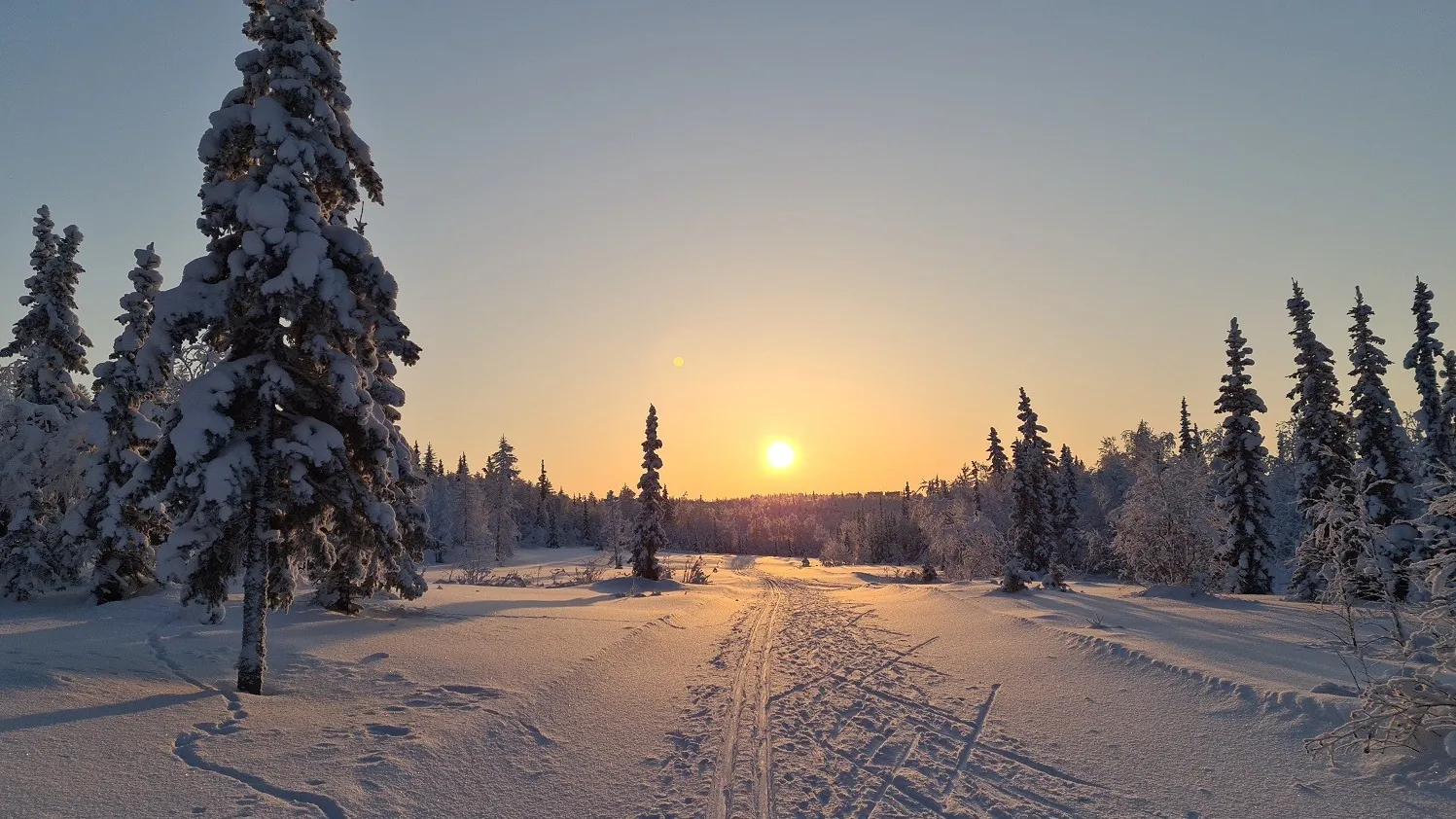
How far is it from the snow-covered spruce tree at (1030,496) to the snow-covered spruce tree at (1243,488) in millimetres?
11544

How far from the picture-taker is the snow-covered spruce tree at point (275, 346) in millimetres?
9875

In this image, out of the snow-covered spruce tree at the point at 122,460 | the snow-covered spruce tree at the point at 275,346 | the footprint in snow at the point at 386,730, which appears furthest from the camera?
the snow-covered spruce tree at the point at 122,460

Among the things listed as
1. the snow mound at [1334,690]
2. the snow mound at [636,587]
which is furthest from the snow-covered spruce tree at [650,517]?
the snow mound at [1334,690]

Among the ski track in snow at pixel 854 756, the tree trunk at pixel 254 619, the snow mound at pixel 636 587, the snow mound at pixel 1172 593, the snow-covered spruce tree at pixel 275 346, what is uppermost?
the snow-covered spruce tree at pixel 275 346

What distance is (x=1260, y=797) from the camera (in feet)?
22.0

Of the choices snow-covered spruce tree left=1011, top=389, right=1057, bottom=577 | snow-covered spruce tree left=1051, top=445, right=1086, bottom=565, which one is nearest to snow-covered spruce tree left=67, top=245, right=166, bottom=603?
snow-covered spruce tree left=1011, top=389, right=1057, bottom=577

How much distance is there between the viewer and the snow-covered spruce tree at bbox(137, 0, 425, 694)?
9875 millimetres

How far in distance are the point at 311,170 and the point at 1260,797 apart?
14.1m

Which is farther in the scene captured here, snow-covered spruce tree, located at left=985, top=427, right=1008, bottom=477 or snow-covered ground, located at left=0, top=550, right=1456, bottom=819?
snow-covered spruce tree, located at left=985, top=427, right=1008, bottom=477

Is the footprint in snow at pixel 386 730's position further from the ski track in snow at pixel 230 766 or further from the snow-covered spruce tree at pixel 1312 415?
the snow-covered spruce tree at pixel 1312 415

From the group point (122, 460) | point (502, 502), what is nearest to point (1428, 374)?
point (122, 460)

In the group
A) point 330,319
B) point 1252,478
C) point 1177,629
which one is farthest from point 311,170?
point 1252,478

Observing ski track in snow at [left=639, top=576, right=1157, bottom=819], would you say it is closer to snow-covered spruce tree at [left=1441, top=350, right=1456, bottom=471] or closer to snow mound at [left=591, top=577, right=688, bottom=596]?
snow mound at [left=591, top=577, right=688, bottom=596]

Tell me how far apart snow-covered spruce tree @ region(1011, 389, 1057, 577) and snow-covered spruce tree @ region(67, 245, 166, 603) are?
42791 mm
